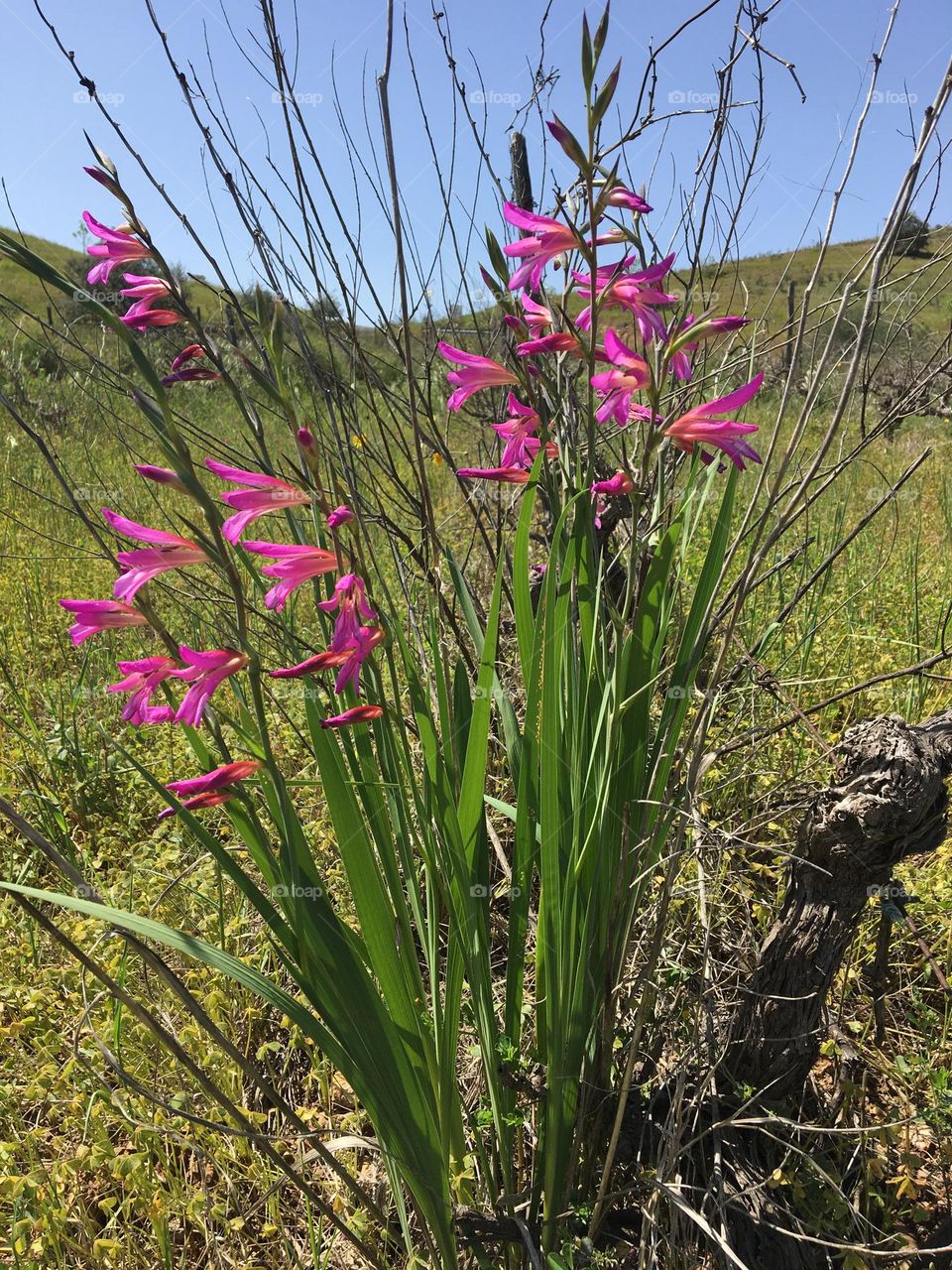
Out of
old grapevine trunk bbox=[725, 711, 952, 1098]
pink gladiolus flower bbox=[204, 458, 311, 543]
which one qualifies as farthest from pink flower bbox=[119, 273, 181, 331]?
old grapevine trunk bbox=[725, 711, 952, 1098]

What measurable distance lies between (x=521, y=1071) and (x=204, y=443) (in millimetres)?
1508

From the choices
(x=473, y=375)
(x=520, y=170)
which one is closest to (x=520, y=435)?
(x=473, y=375)

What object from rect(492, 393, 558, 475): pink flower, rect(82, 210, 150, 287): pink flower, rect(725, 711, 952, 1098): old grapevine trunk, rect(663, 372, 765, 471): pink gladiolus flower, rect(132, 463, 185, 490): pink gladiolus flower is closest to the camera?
rect(132, 463, 185, 490): pink gladiolus flower

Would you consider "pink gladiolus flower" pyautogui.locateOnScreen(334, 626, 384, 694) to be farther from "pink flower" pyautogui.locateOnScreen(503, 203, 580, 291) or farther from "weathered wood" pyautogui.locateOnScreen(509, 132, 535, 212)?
"weathered wood" pyautogui.locateOnScreen(509, 132, 535, 212)

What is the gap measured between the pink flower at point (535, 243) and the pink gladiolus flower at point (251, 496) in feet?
1.43

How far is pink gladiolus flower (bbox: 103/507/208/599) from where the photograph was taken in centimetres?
87

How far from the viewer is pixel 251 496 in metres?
0.94

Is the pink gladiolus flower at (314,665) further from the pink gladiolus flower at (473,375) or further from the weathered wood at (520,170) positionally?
the weathered wood at (520,170)

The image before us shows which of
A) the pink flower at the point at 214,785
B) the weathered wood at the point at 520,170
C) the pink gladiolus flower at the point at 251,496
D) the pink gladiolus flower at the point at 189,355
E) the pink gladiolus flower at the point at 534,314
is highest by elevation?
the weathered wood at the point at 520,170

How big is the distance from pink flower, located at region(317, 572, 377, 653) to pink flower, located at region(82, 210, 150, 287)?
0.48 m

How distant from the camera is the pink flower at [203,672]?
2.90 ft

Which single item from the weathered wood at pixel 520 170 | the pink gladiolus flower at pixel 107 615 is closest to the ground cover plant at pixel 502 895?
the pink gladiolus flower at pixel 107 615

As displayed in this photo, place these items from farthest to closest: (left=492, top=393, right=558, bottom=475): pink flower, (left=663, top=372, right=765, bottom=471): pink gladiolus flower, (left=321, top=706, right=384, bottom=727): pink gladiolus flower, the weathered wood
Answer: the weathered wood, (left=492, top=393, right=558, bottom=475): pink flower, (left=663, top=372, right=765, bottom=471): pink gladiolus flower, (left=321, top=706, right=384, bottom=727): pink gladiolus flower

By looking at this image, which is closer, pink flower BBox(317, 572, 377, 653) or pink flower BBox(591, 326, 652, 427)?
pink flower BBox(317, 572, 377, 653)
